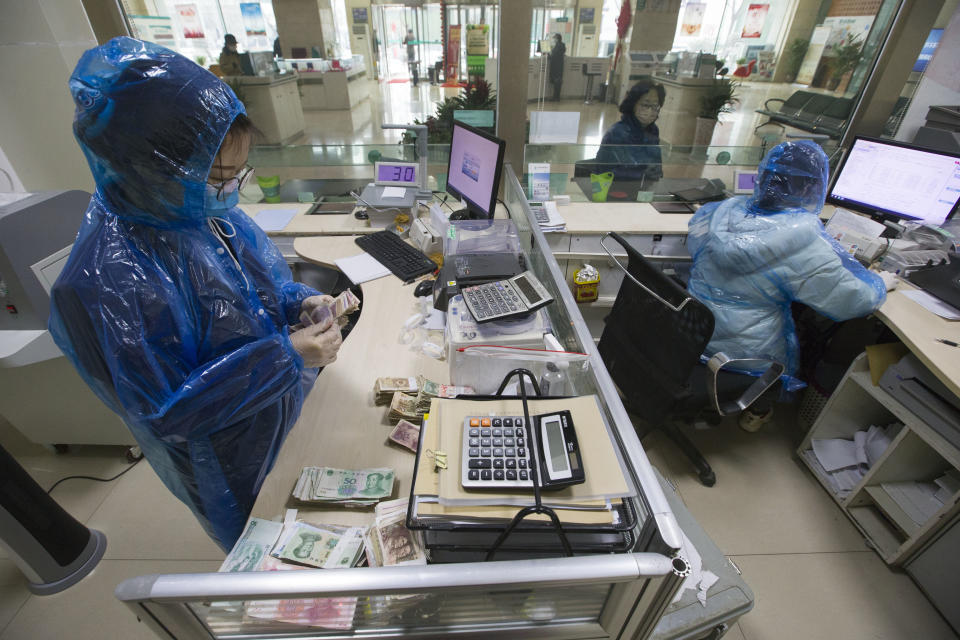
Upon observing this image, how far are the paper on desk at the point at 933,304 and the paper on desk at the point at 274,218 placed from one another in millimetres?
2828

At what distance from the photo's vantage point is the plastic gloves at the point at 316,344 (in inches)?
42.6

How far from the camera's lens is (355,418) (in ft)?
3.85

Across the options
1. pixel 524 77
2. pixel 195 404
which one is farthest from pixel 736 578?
pixel 524 77

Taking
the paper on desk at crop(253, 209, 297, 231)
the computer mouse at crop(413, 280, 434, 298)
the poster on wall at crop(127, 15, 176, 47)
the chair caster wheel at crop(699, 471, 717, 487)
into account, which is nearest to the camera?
the computer mouse at crop(413, 280, 434, 298)

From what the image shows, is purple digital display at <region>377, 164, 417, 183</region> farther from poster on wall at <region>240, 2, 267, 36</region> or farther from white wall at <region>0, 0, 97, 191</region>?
poster on wall at <region>240, 2, 267, 36</region>

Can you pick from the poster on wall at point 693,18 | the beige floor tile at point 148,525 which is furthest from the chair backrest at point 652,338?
the poster on wall at point 693,18

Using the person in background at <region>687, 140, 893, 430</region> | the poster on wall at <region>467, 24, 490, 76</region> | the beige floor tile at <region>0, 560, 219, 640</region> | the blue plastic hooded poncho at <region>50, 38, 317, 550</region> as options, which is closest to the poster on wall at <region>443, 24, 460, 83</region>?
the poster on wall at <region>467, 24, 490, 76</region>

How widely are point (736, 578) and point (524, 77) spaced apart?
237 centimetres

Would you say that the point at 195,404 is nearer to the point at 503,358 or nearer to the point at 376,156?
the point at 503,358

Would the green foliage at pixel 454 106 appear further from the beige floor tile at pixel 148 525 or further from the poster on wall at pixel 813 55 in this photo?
the poster on wall at pixel 813 55

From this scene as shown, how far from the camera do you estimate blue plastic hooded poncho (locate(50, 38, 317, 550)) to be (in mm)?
787

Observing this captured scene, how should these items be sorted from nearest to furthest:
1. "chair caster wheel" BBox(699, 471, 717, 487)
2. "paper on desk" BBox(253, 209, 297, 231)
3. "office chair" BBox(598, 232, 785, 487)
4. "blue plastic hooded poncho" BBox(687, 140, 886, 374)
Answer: "office chair" BBox(598, 232, 785, 487) → "blue plastic hooded poncho" BBox(687, 140, 886, 374) → "chair caster wheel" BBox(699, 471, 717, 487) → "paper on desk" BBox(253, 209, 297, 231)

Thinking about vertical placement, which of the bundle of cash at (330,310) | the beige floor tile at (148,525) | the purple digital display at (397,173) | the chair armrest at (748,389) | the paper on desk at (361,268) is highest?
the purple digital display at (397,173)

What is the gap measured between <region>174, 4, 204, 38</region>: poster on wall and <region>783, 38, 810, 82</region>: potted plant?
177 inches
